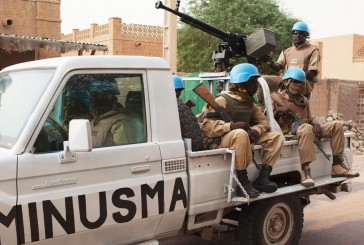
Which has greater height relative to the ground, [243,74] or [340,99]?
[243,74]

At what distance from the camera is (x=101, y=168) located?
3330 millimetres

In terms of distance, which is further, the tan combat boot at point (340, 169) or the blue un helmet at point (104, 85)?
the tan combat boot at point (340, 169)

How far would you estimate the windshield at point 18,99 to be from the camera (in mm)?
3133

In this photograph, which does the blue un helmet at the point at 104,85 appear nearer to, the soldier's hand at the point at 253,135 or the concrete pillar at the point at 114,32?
the soldier's hand at the point at 253,135

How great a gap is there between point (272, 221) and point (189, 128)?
4.54 ft

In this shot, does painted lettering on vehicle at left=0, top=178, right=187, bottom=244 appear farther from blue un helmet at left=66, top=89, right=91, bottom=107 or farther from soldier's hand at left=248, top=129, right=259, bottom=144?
soldier's hand at left=248, top=129, right=259, bottom=144

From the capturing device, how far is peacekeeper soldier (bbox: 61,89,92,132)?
328cm

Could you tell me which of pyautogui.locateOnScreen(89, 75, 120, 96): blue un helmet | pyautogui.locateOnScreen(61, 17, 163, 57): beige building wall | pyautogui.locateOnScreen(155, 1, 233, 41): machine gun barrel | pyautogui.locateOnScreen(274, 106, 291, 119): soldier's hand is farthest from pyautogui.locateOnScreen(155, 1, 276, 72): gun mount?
pyautogui.locateOnScreen(61, 17, 163, 57): beige building wall

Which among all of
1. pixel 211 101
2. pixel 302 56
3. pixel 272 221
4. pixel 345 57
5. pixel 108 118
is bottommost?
pixel 272 221

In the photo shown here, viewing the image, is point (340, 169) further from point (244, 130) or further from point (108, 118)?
point (108, 118)

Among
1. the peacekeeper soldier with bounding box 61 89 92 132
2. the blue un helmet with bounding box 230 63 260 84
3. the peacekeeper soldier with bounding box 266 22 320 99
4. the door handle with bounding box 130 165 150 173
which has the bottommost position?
the door handle with bounding box 130 165 150 173

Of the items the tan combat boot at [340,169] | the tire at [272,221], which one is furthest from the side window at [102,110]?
the tan combat boot at [340,169]

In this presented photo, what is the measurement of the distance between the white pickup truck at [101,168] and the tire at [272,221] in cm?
3

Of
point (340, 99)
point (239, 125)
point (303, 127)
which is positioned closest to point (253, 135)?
point (239, 125)
